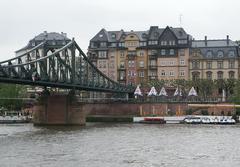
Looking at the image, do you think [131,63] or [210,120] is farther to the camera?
[131,63]

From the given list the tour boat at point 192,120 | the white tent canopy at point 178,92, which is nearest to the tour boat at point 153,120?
the tour boat at point 192,120

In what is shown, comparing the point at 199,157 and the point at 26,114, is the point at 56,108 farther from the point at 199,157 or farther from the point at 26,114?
the point at 199,157

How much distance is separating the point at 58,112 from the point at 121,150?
51.0 m

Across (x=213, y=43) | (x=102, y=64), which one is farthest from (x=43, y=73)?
(x=213, y=43)

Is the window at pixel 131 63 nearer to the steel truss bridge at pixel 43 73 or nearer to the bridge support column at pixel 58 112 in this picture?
the steel truss bridge at pixel 43 73

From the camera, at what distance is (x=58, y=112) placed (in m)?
110

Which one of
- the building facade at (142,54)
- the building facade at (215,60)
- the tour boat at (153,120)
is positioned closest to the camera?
the tour boat at (153,120)

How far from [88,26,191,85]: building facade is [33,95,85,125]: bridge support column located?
4778 cm

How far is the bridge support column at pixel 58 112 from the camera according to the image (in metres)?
110

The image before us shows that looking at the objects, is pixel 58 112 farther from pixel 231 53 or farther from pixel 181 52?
pixel 231 53

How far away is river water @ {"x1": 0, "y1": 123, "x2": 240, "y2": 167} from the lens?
51.2 m

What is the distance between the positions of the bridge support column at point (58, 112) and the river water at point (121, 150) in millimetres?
29760

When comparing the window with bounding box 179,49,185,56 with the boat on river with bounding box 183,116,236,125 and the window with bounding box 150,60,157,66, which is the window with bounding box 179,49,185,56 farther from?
the boat on river with bounding box 183,116,236,125

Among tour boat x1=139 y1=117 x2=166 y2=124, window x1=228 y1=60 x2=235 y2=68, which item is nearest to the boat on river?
tour boat x1=139 y1=117 x2=166 y2=124
